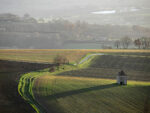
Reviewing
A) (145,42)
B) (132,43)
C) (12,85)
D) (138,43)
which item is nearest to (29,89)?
(12,85)

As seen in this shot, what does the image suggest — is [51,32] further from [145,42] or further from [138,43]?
[145,42]

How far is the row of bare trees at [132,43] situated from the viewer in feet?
101

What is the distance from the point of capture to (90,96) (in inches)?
702

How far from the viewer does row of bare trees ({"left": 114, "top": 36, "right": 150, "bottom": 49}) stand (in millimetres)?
30844

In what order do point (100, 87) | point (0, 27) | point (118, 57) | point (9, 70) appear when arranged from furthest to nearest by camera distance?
point (0, 27) → point (118, 57) → point (9, 70) → point (100, 87)

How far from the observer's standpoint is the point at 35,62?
93.5 ft

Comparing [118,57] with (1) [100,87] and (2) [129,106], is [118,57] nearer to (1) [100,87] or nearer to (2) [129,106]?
(1) [100,87]

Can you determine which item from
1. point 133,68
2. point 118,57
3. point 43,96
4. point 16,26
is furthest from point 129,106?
point 16,26

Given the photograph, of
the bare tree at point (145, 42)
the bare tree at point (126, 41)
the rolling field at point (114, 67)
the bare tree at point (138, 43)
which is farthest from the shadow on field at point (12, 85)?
the bare tree at point (145, 42)

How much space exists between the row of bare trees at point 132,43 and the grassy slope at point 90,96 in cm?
1116

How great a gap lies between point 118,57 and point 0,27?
65.4 ft

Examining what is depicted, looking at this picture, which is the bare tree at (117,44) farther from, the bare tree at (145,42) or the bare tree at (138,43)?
the bare tree at (145,42)

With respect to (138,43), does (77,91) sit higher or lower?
lower

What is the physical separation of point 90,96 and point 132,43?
1749cm
